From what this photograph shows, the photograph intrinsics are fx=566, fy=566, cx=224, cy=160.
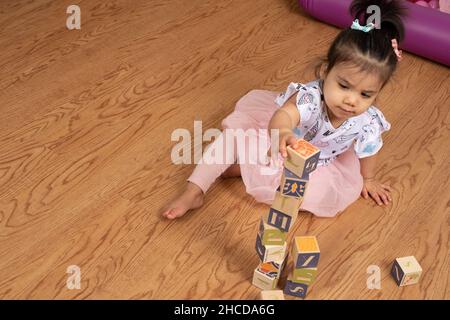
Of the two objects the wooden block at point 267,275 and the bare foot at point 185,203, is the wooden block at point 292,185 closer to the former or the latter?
the wooden block at point 267,275

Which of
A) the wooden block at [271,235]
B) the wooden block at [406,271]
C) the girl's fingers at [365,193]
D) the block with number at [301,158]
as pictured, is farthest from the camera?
the girl's fingers at [365,193]

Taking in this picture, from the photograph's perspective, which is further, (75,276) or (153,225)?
(153,225)

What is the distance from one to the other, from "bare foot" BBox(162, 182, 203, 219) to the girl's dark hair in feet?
1.41

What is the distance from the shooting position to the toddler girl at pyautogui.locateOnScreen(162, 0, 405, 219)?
1.20m

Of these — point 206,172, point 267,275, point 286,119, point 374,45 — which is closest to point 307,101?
point 286,119

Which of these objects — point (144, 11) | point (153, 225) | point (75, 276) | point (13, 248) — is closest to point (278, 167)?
point (153, 225)

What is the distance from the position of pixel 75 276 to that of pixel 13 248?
16cm

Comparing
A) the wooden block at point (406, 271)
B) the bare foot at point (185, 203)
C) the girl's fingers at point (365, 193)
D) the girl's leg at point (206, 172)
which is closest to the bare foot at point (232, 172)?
the girl's leg at point (206, 172)

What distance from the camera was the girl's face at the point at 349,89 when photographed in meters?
1.19

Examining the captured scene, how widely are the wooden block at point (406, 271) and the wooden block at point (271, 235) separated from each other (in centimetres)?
29

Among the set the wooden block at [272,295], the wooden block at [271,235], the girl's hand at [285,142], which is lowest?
the wooden block at [272,295]

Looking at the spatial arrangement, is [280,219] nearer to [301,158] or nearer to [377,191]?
[301,158]
